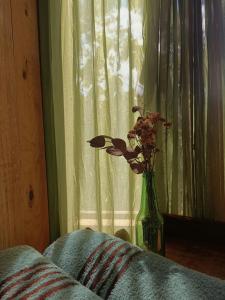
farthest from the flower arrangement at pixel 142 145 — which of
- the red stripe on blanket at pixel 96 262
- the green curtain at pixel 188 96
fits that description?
the green curtain at pixel 188 96

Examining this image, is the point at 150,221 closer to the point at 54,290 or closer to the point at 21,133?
the point at 54,290

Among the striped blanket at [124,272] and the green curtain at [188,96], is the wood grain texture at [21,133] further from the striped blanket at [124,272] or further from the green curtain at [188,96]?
the green curtain at [188,96]

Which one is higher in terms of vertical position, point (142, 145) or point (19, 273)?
point (142, 145)

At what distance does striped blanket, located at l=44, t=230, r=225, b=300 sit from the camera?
0.60 m

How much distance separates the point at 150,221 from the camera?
0.90 metres

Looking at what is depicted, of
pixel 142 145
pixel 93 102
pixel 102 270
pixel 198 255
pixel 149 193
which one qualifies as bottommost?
pixel 198 255

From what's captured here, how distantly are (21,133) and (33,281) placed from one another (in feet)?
1.68

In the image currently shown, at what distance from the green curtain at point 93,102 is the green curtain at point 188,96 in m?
0.08

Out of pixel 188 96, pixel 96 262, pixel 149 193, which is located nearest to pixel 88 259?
pixel 96 262

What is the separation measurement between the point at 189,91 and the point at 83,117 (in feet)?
1.49

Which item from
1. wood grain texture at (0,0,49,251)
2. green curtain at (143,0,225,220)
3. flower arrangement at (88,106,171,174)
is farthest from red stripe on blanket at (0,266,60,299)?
green curtain at (143,0,225,220)

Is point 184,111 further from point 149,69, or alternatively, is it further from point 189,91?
point 149,69

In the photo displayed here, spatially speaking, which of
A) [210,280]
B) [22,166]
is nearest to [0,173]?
[22,166]

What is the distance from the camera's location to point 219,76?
1140 millimetres
